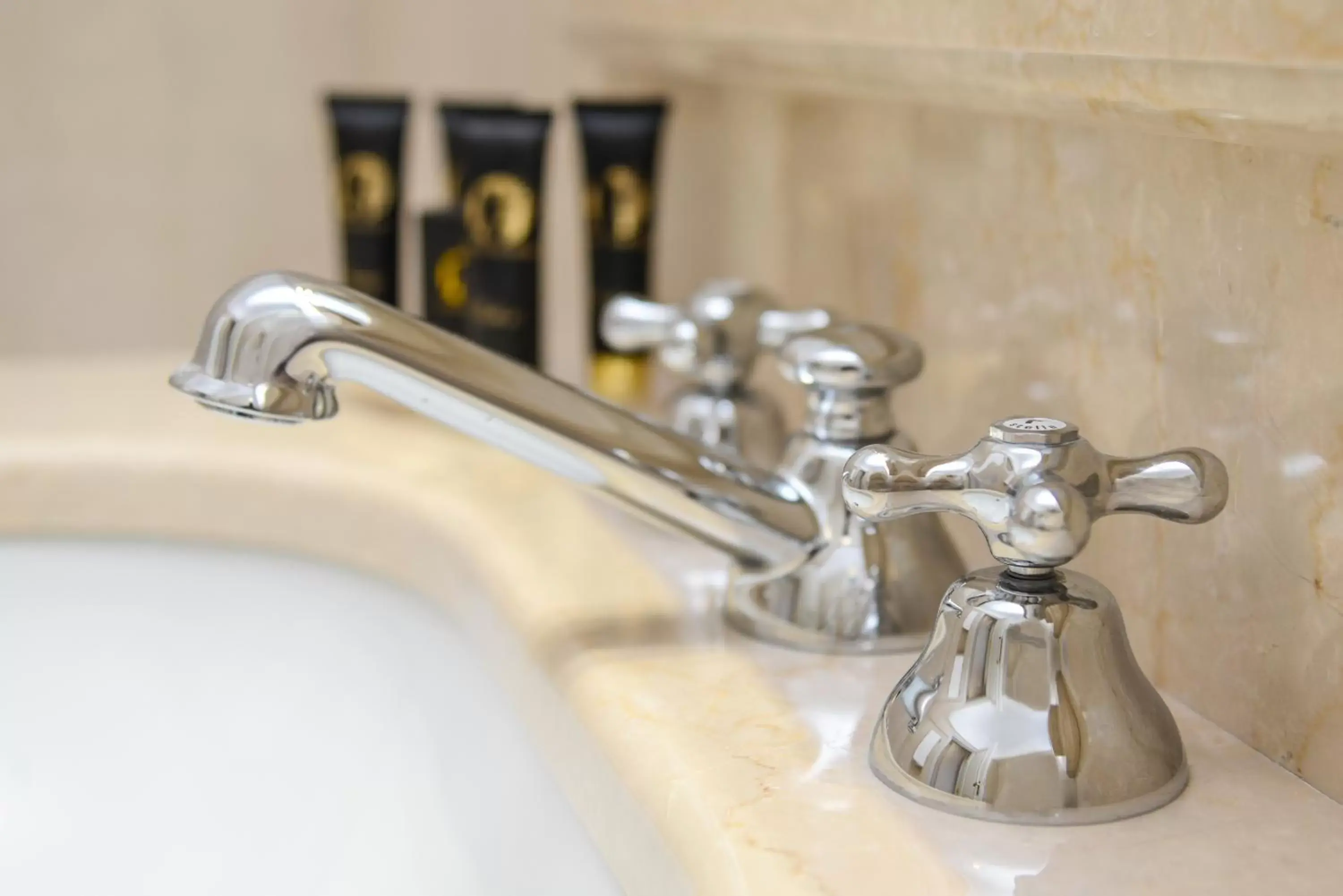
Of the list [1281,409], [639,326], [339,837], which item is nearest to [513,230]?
[639,326]

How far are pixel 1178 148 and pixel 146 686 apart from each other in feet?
1.52

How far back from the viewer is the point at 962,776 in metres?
0.36

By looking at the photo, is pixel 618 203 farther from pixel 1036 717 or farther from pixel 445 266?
pixel 1036 717

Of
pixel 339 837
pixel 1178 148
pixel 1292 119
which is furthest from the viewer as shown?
pixel 339 837

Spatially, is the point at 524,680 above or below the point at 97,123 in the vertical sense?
below

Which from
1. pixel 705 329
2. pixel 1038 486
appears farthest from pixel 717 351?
pixel 1038 486

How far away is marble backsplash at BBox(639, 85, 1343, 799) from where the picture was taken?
378mm

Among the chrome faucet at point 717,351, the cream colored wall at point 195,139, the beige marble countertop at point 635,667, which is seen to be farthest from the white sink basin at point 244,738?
the cream colored wall at point 195,139

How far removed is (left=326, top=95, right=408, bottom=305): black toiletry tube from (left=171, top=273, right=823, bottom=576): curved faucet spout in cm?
37

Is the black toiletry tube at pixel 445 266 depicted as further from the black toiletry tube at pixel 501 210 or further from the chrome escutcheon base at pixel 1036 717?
the chrome escutcheon base at pixel 1036 717

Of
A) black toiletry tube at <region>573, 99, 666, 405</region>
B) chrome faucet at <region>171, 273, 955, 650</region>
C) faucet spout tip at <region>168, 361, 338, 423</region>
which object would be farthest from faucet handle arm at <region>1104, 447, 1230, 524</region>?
black toiletry tube at <region>573, 99, 666, 405</region>

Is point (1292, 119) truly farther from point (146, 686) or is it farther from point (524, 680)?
point (146, 686)

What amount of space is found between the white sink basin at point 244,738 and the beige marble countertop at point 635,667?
2 centimetres

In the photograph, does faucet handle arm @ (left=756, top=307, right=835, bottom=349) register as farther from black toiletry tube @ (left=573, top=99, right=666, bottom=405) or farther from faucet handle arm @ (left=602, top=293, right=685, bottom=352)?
black toiletry tube @ (left=573, top=99, right=666, bottom=405)
